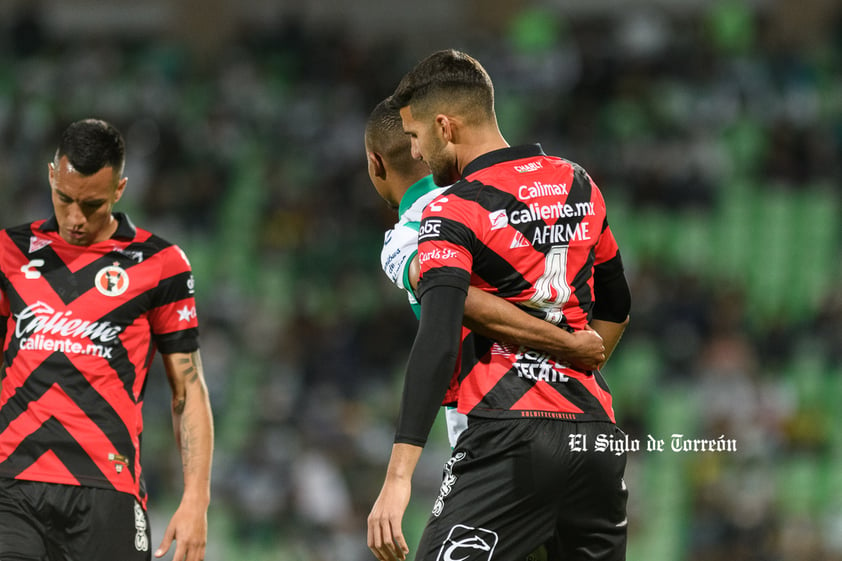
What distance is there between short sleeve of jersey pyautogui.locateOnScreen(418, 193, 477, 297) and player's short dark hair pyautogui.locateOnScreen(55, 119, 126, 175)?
61.3 inches

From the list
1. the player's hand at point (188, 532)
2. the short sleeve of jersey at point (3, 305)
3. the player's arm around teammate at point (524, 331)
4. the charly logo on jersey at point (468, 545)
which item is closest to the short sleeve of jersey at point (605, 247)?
the player's arm around teammate at point (524, 331)

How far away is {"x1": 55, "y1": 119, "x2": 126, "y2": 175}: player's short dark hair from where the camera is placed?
15.0ft

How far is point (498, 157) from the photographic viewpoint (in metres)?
3.87

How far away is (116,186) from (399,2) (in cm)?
1508

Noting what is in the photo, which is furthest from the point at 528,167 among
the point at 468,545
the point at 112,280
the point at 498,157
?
the point at 112,280

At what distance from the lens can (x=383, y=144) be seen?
4453 millimetres

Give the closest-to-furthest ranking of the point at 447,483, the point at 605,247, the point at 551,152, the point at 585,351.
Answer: the point at 447,483 < the point at 585,351 < the point at 605,247 < the point at 551,152

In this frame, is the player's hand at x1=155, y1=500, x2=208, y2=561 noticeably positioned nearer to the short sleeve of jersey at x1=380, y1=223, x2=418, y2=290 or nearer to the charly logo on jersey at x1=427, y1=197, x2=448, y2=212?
the short sleeve of jersey at x1=380, y1=223, x2=418, y2=290

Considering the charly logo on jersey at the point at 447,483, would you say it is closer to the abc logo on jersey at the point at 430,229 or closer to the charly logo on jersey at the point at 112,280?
the abc logo on jersey at the point at 430,229

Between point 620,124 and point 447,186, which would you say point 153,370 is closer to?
point 620,124

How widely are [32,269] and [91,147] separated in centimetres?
53

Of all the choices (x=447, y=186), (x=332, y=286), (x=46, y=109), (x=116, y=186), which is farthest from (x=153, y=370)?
(x=447, y=186)

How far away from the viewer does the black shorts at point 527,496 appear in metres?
3.57

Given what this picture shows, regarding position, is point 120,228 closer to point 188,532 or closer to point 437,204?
point 188,532
